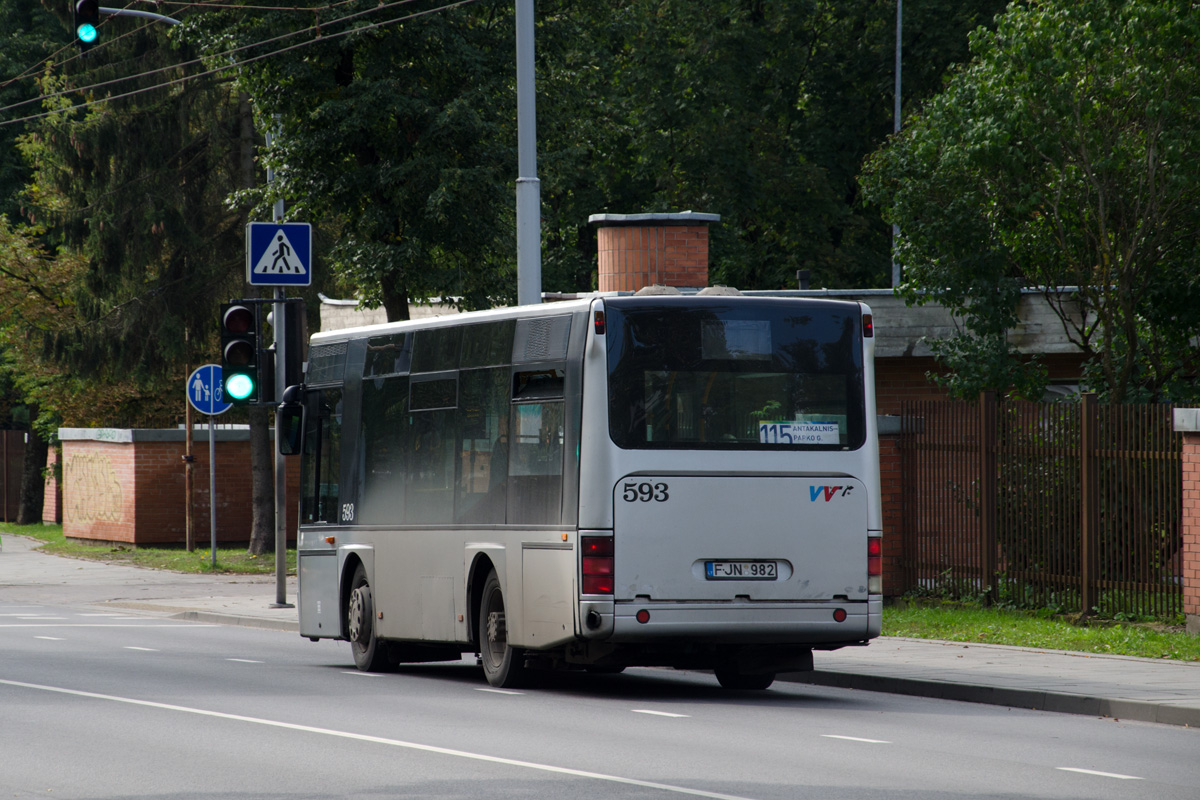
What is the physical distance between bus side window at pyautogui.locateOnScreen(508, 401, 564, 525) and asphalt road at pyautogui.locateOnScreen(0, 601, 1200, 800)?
1.39 m

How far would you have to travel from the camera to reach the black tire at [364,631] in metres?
15.6

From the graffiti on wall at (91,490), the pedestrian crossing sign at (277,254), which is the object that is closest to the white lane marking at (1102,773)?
the pedestrian crossing sign at (277,254)

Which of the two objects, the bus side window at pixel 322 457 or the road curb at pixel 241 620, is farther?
the road curb at pixel 241 620

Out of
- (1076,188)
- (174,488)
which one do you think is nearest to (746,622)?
(1076,188)

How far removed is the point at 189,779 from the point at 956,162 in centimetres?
1265

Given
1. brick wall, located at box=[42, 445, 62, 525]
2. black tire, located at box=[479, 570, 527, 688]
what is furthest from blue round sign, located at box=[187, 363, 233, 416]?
brick wall, located at box=[42, 445, 62, 525]

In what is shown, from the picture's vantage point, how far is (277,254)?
70.7 feet

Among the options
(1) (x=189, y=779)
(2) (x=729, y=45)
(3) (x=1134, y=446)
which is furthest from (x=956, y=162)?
(2) (x=729, y=45)

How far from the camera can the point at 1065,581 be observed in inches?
690

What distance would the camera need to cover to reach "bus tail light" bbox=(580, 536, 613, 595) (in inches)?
483

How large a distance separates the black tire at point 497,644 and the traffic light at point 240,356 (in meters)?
6.86

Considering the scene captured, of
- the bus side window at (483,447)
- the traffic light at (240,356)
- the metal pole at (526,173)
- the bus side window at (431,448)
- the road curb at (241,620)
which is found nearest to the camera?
the bus side window at (483,447)

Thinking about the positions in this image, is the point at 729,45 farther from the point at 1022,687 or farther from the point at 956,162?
the point at 1022,687

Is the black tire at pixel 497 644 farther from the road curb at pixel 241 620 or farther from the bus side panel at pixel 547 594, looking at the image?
the road curb at pixel 241 620
